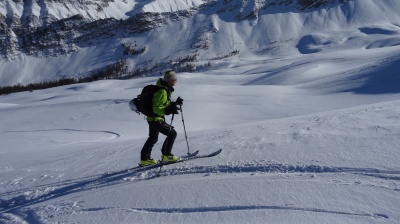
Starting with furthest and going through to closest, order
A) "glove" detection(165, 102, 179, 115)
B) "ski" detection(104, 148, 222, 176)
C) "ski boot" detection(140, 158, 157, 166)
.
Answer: "ski boot" detection(140, 158, 157, 166), "ski" detection(104, 148, 222, 176), "glove" detection(165, 102, 179, 115)

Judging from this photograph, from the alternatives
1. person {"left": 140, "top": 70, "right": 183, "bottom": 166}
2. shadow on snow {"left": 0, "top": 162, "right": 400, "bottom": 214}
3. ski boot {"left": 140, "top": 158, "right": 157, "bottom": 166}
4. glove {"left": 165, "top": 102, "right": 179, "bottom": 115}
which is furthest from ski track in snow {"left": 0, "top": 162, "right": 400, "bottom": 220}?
glove {"left": 165, "top": 102, "right": 179, "bottom": 115}

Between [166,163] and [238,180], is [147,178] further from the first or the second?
[238,180]

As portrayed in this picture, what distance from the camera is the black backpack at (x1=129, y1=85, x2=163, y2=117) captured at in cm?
766

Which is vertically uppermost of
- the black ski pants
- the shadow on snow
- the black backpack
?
the black backpack

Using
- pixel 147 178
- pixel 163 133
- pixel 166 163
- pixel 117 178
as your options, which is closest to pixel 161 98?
pixel 163 133

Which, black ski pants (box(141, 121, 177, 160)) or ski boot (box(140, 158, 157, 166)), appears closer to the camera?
black ski pants (box(141, 121, 177, 160))

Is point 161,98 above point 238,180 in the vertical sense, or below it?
above

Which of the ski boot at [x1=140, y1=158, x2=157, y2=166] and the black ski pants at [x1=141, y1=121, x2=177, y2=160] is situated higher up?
the black ski pants at [x1=141, y1=121, x2=177, y2=160]

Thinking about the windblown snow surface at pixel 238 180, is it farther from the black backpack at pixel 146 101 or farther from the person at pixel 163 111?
the black backpack at pixel 146 101

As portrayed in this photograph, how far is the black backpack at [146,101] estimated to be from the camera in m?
7.66

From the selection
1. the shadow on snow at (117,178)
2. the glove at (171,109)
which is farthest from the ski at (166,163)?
the glove at (171,109)

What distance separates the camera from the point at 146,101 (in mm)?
7715

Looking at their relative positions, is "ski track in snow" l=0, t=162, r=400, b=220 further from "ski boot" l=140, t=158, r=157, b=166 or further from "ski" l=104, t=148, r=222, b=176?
"ski boot" l=140, t=158, r=157, b=166

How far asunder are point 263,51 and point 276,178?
560ft
